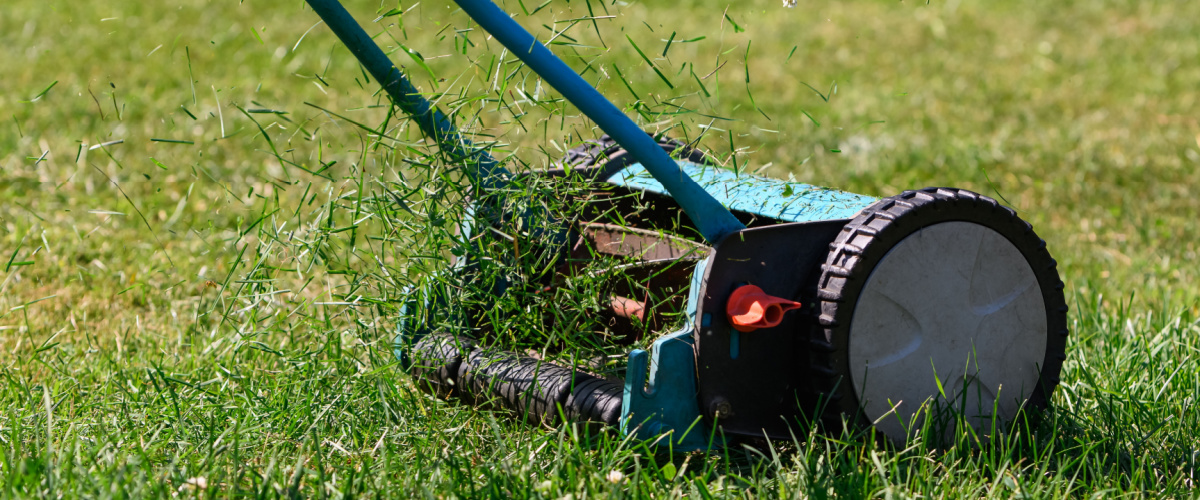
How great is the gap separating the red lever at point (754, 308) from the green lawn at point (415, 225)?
25 cm

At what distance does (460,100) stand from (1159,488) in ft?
5.55

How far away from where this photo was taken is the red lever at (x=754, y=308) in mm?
2113

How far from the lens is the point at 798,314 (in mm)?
2238

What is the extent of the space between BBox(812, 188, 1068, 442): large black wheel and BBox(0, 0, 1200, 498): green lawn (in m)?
0.11

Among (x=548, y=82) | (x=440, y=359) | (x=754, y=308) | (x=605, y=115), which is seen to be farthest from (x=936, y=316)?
(x=440, y=359)

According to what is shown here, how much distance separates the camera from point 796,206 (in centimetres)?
243

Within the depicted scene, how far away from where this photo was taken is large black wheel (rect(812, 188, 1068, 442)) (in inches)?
85.6

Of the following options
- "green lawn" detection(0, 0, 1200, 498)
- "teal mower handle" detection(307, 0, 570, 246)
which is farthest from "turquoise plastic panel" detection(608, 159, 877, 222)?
"teal mower handle" detection(307, 0, 570, 246)

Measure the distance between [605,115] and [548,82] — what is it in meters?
0.13

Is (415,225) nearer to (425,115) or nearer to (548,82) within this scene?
(425,115)

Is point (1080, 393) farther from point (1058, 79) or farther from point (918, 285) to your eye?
point (1058, 79)

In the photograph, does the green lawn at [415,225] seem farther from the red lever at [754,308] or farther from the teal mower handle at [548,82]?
the red lever at [754,308]

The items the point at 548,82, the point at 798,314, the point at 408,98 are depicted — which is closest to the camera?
the point at 548,82

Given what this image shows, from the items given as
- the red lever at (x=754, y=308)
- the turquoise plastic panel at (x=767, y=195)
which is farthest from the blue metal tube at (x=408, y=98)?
the red lever at (x=754, y=308)
